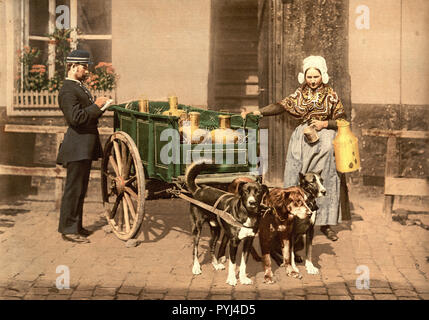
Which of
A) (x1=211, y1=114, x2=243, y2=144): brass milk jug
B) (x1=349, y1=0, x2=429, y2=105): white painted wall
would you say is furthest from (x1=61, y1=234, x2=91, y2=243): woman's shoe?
(x1=349, y1=0, x2=429, y2=105): white painted wall

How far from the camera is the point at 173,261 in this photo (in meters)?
6.56

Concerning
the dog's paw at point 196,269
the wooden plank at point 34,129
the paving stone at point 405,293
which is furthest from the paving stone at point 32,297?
the wooden plank at point 34,129

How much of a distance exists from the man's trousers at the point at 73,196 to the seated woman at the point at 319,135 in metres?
1.92

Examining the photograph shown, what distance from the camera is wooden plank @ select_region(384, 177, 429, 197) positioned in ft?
27.1

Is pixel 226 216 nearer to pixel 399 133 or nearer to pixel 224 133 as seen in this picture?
pixel 224 133

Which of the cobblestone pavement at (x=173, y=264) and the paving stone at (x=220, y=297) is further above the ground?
the cobblestone pavement at (x=173, y=264)

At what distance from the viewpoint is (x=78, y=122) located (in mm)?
6957

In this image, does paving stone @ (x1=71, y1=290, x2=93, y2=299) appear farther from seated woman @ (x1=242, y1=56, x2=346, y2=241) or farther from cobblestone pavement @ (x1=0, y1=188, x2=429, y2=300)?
seated woman @ (x1=242, y1=56, x2=346, y2=241)

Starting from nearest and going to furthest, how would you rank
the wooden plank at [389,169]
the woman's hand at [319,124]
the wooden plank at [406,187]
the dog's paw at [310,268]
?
the dog's paw at [310,268]
the woman's hand at [319,124]
the wooden plank at [406,187]
the wooden plank at [389,169]

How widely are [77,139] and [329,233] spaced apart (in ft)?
9.67

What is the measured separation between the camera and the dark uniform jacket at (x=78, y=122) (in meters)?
6.95

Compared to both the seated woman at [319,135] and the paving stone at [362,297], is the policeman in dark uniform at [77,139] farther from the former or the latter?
the paving stone at [362,297]

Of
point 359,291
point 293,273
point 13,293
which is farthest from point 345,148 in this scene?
point 13,293

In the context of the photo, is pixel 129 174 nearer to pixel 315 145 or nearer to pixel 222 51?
pixel 315 145
